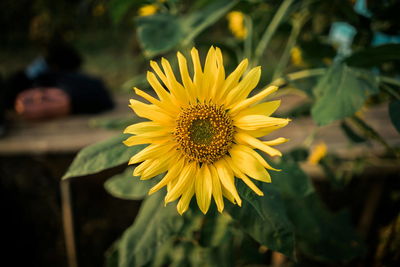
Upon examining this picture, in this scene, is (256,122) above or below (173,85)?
below

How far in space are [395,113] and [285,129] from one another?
152 cm

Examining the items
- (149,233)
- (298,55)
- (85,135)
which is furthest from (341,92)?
(85,135)

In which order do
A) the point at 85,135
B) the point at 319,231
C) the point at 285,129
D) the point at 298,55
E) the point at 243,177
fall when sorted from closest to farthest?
the point at 243,177 < the point at 319,231 < the point at 298,55 < the point at 85,135 < the point at 285,129

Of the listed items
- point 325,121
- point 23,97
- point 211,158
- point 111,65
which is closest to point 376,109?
point 325,121

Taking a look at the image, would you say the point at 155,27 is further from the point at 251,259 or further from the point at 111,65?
the point at 111,65

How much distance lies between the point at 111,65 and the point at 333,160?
544 cm

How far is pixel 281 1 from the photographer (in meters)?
1.18

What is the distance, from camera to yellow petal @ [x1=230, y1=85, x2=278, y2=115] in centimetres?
63

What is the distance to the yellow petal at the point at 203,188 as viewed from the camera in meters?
0.67

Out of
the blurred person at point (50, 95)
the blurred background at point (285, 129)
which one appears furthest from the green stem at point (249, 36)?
the blurred person at point (50, 95)

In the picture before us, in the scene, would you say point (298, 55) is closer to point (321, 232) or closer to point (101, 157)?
point (321, 232)

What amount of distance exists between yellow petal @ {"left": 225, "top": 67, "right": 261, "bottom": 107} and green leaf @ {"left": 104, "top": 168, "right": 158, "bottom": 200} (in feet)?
1.14

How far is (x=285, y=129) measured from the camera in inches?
91.4

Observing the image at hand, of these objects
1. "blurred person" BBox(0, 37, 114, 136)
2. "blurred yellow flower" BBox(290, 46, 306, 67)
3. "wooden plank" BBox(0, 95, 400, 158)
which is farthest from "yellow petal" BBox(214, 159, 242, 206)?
"blurred person" BBox(0, 37, 114, 136)
